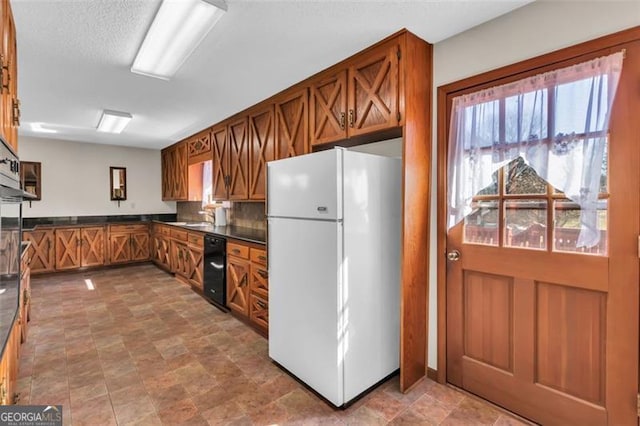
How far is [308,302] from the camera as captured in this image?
2145mm

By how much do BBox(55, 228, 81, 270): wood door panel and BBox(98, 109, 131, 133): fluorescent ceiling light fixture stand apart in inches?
82.6

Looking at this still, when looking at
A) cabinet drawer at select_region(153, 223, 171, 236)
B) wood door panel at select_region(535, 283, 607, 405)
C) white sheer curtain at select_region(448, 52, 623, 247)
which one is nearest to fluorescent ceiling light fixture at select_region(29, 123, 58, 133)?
cabinet drawer at select_region(153, 223, 171, 236)

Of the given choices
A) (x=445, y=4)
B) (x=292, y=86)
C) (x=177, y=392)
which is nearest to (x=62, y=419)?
(x=177, y=392)

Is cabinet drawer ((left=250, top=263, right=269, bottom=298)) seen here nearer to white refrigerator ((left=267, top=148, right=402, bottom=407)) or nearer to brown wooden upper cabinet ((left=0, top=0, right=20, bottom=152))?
white refrigerator ((left=267, top=148, right=402, bottom=407))

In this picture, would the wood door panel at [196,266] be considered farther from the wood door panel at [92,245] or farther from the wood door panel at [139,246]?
the wood door panel at [92,245]

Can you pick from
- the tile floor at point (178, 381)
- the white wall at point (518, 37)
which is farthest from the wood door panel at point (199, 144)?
the white wall at point (518, 37)

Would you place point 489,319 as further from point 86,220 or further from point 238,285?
point 86,220

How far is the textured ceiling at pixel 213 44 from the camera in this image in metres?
1.81

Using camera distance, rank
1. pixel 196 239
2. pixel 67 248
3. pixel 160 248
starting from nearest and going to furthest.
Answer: pixel 196 239, pixel 67 248, pixel 160 248

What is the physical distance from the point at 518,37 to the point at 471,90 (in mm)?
360

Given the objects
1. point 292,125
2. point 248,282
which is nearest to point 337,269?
point 248,282

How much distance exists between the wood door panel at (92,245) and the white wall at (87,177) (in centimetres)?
43

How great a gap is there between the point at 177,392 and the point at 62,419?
24.6 inches

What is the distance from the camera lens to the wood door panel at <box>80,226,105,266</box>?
563 cm
